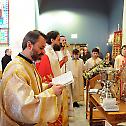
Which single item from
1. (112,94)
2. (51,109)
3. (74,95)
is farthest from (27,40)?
(74,95)

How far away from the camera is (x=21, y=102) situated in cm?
199

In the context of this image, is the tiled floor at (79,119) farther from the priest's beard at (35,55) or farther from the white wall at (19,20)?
the priest's beard at (35,55)

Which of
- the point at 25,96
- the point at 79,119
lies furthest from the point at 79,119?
the point at 25,96

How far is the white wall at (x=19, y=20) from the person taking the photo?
265 inches

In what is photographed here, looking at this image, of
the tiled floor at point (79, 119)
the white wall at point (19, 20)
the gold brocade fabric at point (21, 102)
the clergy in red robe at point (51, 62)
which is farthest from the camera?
the white wall at point (19, 20)

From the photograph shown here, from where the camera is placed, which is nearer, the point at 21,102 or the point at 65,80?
the point at 21,102

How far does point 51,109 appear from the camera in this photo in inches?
83.0

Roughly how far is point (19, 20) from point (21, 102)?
506 cm

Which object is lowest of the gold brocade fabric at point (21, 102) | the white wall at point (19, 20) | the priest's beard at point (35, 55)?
the gold brocade fabric at point (21, 102)

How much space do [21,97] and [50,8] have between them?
11.3 meters

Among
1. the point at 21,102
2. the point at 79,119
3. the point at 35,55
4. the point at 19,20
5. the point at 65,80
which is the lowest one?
the point at 79,119

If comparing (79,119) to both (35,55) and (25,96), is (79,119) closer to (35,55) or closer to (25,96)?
(35,55)

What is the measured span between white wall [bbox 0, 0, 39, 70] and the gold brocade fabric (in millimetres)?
4702

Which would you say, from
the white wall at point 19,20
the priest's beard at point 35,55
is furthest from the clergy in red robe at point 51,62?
the white wall at point 19,20
